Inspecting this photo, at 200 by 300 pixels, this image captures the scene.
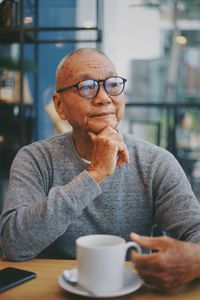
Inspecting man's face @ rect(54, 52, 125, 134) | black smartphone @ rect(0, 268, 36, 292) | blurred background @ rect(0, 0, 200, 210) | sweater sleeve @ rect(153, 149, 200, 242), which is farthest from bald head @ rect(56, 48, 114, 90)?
blurred background @ rect(0, 0, 200, 210)

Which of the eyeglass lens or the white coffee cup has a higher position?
the eyeglass lens

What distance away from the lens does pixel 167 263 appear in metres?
0.89

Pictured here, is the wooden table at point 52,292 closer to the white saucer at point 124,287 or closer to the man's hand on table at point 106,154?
the white saucer at point 124,287

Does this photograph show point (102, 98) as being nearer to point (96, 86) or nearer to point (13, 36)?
point (96, 86)

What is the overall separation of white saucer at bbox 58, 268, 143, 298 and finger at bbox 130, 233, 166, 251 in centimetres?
6

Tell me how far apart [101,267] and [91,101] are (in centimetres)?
64

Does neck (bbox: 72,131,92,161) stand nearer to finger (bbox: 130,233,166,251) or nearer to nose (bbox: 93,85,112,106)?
nose (bbox: 93,85,112,106)

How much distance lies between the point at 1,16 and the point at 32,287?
215 centimetres

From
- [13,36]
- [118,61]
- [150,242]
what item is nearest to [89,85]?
[150,242]

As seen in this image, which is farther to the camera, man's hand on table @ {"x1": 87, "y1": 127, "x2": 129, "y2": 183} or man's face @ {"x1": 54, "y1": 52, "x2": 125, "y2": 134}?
man's face @ {"x1": 54, "y1": 52, "x2": 125, "y2": 134}

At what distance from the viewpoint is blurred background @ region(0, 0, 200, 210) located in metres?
3.34

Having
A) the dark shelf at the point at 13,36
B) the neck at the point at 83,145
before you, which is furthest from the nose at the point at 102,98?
the dark shelf at the point at 13,36

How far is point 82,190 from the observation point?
1.11m

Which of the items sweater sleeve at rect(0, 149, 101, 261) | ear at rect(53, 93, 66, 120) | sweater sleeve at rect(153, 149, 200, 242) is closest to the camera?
sweater sleeve at rect(0, 149, 101, 261)
